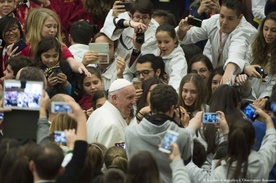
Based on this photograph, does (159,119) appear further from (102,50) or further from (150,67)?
(102,50)

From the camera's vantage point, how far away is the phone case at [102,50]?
11445 millimetres

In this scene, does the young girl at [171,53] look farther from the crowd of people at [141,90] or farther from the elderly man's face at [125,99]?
the elderly man's face at [125,99]

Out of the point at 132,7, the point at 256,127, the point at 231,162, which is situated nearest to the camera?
the point at 231,162

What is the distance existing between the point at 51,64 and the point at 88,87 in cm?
69

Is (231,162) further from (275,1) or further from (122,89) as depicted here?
(275,1)

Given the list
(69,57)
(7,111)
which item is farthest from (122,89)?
(7,111)

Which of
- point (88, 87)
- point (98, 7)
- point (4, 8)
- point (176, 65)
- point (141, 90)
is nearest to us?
point (141, 90)

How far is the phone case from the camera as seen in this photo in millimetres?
11445

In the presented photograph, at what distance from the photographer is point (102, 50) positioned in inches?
453

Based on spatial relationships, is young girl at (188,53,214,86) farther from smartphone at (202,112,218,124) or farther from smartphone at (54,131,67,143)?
smartphone at (54,131,67,143)

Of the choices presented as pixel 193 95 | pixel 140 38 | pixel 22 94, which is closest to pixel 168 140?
pixel 22 94

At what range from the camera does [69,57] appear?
11.0m

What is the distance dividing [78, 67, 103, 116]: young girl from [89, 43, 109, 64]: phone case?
298 millimetres

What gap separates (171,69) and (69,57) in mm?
1201
